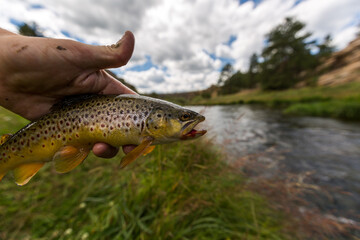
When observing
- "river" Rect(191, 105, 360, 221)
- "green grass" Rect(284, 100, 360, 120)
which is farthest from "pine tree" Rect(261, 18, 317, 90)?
"river" Rect(191, 105, 360, 221)

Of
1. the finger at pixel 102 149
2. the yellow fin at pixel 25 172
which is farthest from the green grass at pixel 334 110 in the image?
the yellow fin at pixel 25 172

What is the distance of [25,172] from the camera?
6.31 feet

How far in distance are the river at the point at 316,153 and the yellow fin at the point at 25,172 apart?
3.68 metres

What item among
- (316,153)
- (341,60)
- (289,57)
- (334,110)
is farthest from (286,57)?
(316,153)

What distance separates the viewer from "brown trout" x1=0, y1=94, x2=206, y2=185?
71.9 inches

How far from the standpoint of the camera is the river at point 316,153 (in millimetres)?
5238

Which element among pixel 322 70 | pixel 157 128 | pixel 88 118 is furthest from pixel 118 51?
pixel 322 70

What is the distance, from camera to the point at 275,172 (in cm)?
651

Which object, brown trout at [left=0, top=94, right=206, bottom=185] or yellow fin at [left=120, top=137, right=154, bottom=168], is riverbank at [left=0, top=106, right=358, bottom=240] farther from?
yellow fin at [left=120, top=137, right=154, bottom=168]

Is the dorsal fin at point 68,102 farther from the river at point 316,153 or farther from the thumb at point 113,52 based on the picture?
the river at point 316,153

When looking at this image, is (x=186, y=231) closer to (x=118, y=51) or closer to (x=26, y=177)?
(x=26, y=177)

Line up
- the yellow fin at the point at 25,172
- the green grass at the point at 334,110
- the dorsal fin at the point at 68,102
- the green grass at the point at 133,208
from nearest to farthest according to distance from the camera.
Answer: the yellow fin at the point at 25,172 → the dorsal fin at the point at 68,102 → the green grass at the point at 133,208 → the green grass at the point at 334,110

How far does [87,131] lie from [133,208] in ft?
6.00

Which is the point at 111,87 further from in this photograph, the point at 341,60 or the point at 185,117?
the point at 341,60
